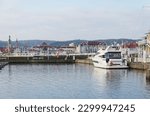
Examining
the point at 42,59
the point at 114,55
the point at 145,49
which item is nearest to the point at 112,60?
the point at 114,55

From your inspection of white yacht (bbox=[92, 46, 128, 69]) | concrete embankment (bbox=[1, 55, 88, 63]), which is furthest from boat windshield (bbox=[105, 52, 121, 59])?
concrete embankment (bbox=[1, 55, 88, 63])

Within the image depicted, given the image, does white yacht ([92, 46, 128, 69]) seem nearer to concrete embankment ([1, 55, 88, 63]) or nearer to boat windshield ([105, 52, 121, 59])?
boat windshield ([105, 52, 121, 59])

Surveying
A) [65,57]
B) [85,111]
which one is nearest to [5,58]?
[65,57]

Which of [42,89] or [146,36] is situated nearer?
[42,89]

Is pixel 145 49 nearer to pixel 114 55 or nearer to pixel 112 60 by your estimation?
pixel 114 55

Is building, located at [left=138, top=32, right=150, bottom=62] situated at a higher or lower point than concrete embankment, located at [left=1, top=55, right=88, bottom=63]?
higher

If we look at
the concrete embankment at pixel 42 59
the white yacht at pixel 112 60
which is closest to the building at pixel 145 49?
the white yacht at pixel 112 60

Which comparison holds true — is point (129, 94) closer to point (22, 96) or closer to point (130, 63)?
point (22, 96)

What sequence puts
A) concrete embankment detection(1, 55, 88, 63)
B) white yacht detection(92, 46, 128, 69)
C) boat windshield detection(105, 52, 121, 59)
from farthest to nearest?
1. concrete embankment detection(1, 55, 88, 63)
2. boat windshield detection(105, 52, 121, 59)
3. white yacht detection(92, 46, 128, 69)

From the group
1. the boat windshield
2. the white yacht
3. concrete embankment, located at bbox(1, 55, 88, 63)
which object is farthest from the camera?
concrete embankment, located at bbox(1, 55, 88, 63)

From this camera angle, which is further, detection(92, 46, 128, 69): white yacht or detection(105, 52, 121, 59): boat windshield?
detection(105, 52, 121, 59): boat windshield

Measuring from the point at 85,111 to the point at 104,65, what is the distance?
39087 millimetres

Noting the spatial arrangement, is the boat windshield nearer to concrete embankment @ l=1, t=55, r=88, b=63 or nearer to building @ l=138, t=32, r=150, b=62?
building @ l=138, t=32, r=150, b=62

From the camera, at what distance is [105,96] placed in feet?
77.5
